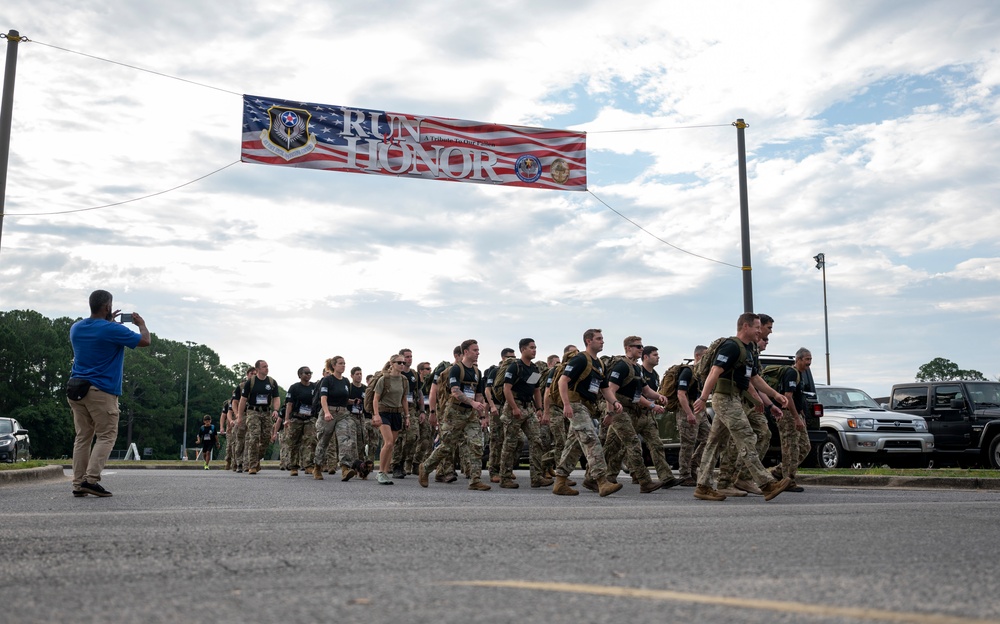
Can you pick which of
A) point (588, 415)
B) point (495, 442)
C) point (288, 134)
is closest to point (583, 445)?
point (588, 415)

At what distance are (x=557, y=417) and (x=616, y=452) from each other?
1.16 metres

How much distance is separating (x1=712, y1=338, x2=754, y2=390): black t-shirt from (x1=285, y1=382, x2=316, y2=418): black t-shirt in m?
9.72

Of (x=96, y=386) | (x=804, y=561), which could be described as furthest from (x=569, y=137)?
(x=804, y=561)

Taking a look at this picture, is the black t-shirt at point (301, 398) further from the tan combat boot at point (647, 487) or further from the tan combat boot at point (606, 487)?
the tan combat boot at point (606, 487)

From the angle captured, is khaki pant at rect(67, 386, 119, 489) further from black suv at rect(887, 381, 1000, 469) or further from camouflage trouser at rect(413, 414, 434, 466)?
black suv at rect(887, 381, 1000, 469)

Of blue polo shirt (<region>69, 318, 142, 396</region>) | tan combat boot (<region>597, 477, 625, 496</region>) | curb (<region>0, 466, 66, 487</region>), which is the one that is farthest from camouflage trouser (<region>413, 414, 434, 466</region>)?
blue polo shirt (<region>69, 318, 142, 396</region>)

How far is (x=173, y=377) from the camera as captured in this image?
351ft

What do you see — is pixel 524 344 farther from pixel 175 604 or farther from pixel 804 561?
pixel 175 604

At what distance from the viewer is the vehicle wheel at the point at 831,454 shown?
18.6 metres

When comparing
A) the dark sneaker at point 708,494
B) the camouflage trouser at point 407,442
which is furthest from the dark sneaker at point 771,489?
the camouflage trouser at point 407,442

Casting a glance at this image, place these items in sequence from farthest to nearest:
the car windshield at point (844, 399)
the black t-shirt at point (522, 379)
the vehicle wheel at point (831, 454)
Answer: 1. the car windshield at point (844, 399)
2. the vehicle wheel at point (831, 454)
3. the black t-shirt at point (522, 379)

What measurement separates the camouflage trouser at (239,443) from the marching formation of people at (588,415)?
3277mm

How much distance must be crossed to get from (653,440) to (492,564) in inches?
344

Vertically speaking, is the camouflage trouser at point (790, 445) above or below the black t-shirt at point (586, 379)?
below
